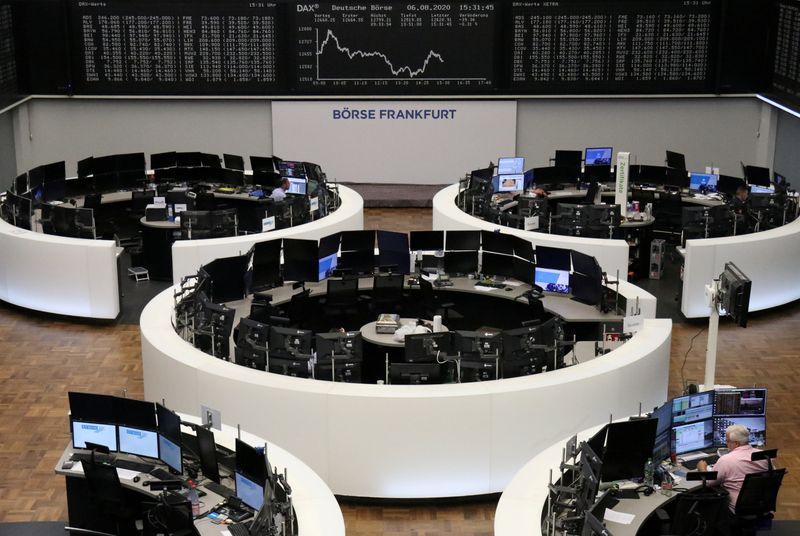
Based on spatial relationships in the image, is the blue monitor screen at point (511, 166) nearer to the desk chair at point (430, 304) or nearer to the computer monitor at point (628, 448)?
the desk chair at point (430, 304)

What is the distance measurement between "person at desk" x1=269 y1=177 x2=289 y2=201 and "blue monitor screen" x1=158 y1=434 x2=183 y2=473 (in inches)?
279

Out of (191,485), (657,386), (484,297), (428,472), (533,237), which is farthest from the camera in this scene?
(533,237)

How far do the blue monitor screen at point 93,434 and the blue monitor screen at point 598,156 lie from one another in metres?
9.86

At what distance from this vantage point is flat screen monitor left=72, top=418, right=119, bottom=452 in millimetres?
→ 8492

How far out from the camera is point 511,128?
1834 cm

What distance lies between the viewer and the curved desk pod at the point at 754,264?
13.2m

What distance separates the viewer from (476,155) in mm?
18531

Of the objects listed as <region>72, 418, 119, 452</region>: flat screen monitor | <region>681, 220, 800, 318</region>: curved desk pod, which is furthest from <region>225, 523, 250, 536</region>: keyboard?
<region>681, 220, 800, 318</region>: curved desk pod

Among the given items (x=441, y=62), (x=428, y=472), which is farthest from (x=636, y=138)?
(x=428, y=472)

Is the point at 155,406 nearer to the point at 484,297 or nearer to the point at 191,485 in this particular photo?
the point at 191,485

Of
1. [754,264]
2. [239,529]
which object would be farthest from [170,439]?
[754,264]

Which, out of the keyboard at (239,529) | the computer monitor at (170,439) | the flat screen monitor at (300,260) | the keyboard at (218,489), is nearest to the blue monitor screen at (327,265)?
the flat screen monitor at (300,260)

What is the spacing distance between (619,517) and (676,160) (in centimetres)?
980

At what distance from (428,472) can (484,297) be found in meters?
3.62
